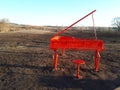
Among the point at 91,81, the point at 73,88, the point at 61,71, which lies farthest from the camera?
the point at 61,71

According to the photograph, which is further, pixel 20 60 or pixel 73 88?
pixel 20 60

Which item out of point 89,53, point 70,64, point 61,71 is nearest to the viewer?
point 61,71

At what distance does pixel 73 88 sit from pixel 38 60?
2.69 metres

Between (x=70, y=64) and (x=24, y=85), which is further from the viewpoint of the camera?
(x=70, y=64)

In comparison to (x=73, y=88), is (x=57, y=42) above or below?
above

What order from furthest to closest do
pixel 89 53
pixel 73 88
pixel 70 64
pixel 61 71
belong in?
1. pixel 89 53
2. pixel 70 64
3. pixel 61 71
4. pixel 73 88

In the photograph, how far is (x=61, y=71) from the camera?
29.4 ft

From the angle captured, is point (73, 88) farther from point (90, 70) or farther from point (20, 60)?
point (20, 60)

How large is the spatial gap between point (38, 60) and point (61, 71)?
4.75 feet

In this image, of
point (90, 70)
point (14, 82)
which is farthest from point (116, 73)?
point (14, 82)

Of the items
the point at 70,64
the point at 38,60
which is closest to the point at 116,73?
the point at 70,64

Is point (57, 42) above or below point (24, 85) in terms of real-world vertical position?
above

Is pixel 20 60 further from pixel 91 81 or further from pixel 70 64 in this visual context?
pixel 91 81

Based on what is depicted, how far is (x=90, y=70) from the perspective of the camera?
30.2 feet
